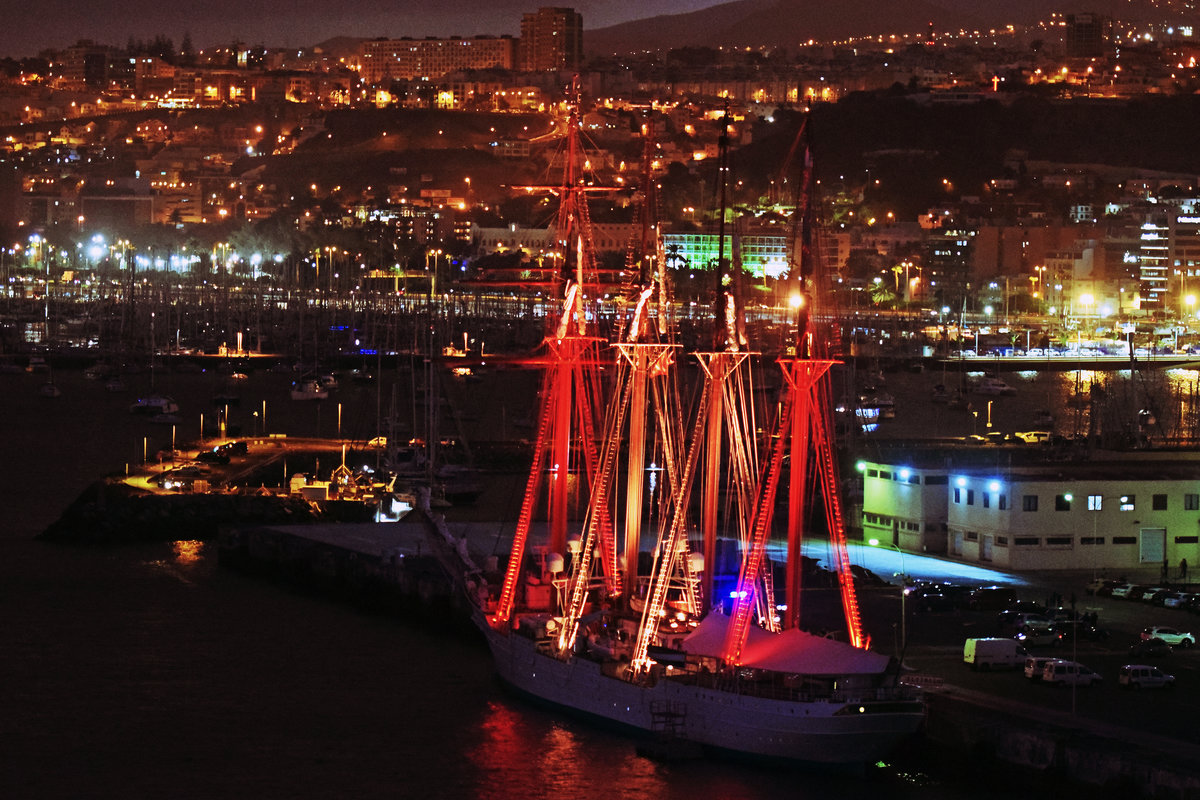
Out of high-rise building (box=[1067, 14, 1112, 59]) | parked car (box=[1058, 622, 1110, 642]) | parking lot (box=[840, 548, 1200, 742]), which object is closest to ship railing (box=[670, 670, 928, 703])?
parking lot (box=[840, 548, 1200, 742])

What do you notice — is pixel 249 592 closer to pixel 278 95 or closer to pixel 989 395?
pixel 989 395

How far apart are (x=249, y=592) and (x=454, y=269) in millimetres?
51480

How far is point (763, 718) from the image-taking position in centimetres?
1146

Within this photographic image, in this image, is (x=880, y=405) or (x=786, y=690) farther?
(x=880, y=405)

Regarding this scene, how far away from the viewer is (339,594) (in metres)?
17.8

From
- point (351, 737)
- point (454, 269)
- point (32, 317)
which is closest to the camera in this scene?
point (351, 737)

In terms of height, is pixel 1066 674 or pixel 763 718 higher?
pixel 1066 674

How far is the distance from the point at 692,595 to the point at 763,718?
227cm

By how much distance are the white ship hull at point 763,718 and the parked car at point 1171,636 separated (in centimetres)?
277

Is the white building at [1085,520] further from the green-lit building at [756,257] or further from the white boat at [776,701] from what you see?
the green-lit building at [756,257]

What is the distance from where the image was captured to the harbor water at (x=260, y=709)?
11.9 m

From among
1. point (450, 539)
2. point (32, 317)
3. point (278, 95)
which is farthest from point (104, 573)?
point (278, 95)

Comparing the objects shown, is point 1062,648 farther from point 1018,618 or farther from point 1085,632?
point 1018,618

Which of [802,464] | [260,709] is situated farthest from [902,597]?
[260,709]
